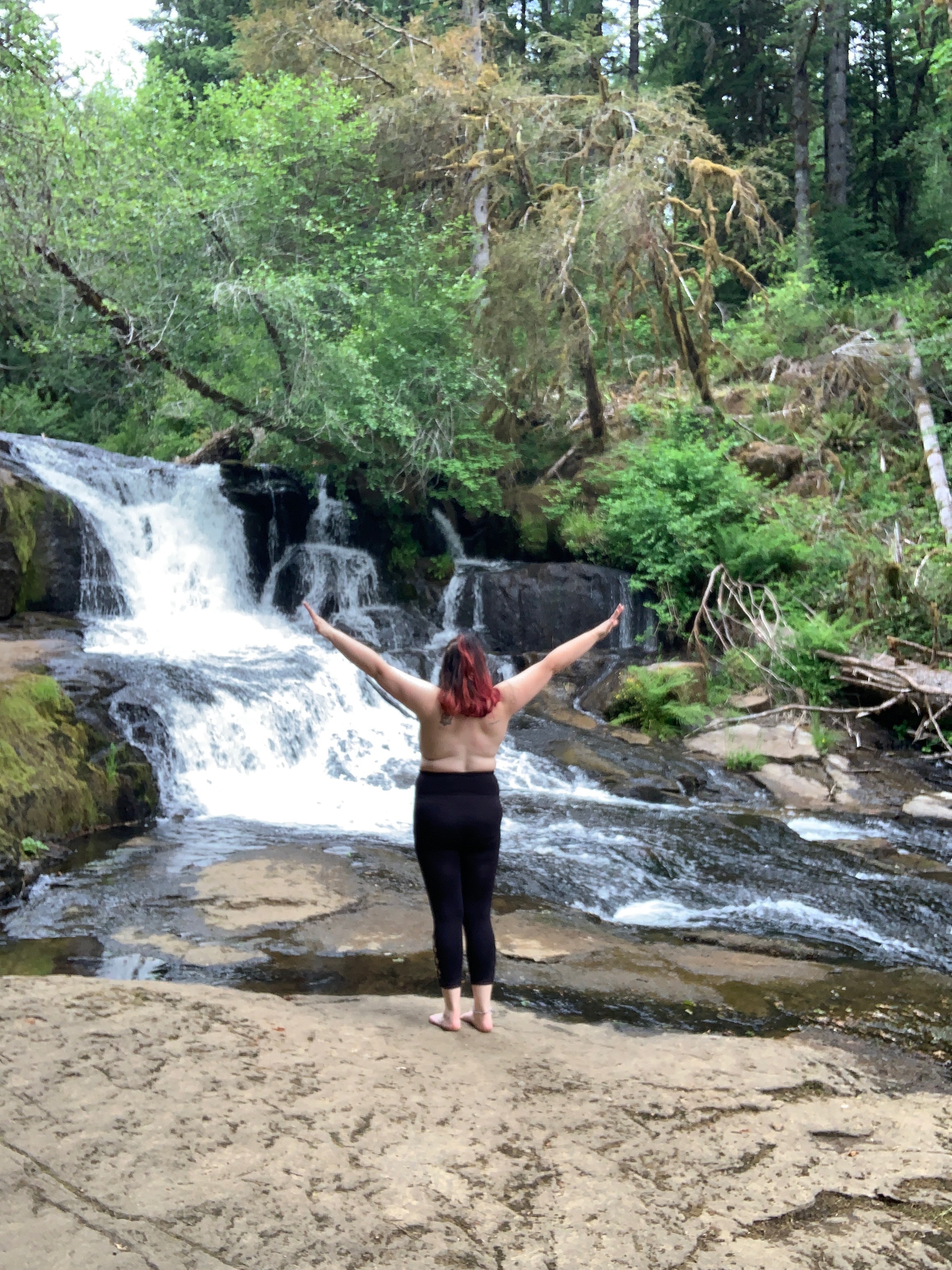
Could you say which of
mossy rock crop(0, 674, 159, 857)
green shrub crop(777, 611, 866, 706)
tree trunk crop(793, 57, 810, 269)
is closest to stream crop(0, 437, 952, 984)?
mossy rock crop(0, 674, 159, 857)

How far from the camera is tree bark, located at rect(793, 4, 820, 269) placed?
72.4 ft

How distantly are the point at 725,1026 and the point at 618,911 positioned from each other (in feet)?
→ 7.90

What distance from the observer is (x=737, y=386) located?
20.2 metres

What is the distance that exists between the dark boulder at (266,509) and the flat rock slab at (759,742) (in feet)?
26.2

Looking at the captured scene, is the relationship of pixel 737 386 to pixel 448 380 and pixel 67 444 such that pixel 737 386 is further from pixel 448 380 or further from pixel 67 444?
pixel 67 444

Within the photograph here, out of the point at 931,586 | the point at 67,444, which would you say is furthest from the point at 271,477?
the point at 931,586

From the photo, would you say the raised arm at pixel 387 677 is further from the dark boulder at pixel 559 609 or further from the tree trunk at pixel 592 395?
the tree trunk at pixel 592 395

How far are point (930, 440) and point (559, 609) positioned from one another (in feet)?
21.5

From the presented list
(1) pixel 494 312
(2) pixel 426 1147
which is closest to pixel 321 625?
(2) pixel 426 1147

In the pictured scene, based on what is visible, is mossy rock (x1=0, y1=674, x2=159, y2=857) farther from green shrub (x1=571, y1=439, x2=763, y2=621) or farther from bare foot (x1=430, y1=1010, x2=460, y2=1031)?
green shrub (x1=571, y1=439, x2=763, y2=621)

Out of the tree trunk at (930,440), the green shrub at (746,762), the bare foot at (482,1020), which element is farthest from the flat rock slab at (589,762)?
the bare foot at (482,1020)

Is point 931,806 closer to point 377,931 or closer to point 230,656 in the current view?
point 377,931

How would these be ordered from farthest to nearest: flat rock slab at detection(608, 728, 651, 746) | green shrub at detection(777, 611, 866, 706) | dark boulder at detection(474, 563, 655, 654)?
dark boulder at detection(474, 563, 655, 654), green shrub at detection(777, 611, 866, 706), flat rock slab at detection(608, 728, 651, 746)

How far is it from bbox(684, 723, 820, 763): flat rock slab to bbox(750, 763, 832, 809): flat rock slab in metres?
0.25
